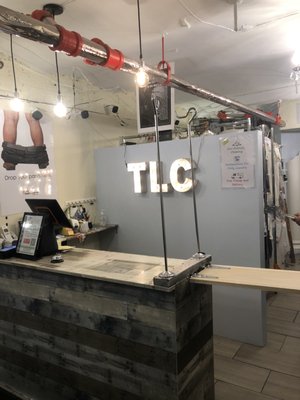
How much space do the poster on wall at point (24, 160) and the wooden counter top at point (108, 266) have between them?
1.18 meters

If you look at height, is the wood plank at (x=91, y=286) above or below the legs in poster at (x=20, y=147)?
below

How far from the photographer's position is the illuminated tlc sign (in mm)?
3387

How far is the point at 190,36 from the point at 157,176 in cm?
144

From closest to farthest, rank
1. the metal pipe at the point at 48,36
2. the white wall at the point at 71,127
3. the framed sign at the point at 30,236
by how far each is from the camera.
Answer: the metal pipe at the point at 48,36, the framed sign at the point at 30,236, the white wall at the point at 71,127

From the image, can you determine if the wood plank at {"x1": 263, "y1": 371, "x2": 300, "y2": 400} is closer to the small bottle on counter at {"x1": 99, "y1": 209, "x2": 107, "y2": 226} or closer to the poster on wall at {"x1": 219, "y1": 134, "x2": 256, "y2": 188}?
the poster on wall at {"x1": 219, "y1": 134, "x2": 256, "y2": 188}

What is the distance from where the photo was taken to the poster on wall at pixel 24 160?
3.35 m

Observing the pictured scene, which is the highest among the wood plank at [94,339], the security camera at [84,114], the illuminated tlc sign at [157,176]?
the security camera at [84,114]

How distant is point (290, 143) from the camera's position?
6.65 meters

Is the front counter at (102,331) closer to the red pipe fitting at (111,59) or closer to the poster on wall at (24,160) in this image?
the poster on wall at (24,160)

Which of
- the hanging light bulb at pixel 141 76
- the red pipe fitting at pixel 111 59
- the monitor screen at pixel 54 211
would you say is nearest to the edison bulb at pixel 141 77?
the hanging light bulb at pixel 141 76

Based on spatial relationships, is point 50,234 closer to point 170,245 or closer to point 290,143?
point 170,245

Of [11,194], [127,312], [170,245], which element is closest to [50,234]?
[127,312]

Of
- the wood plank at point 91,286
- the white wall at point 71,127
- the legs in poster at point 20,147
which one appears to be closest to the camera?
the wood plank at point 91,286

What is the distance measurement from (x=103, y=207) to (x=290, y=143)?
442 centimetres
